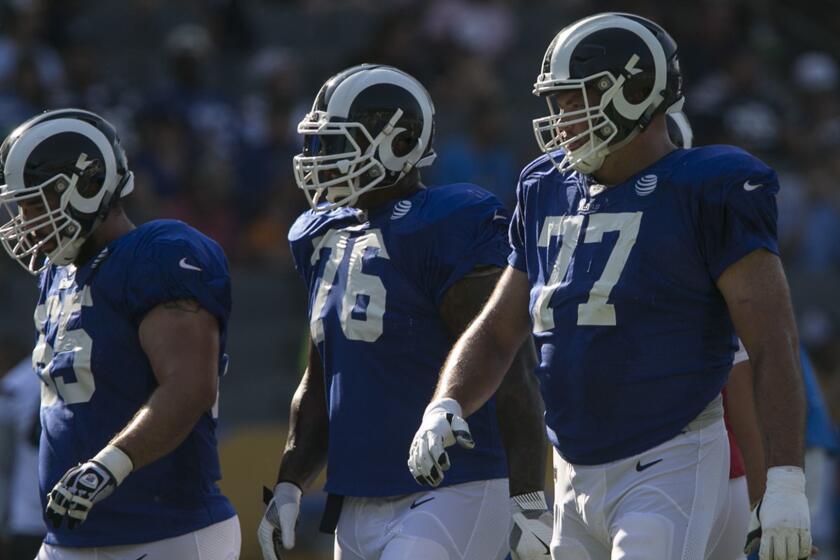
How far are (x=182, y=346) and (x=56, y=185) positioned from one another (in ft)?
2.06

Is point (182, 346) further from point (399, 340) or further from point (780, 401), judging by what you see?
point (780, 401)

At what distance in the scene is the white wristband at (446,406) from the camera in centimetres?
386

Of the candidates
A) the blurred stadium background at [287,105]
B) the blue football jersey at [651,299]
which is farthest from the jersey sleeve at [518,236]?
the blurred stadium background at [287,105]

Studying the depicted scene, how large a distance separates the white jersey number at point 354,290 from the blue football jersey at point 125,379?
27cm

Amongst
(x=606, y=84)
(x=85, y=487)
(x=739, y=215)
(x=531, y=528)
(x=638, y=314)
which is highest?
(x=606, y=84)

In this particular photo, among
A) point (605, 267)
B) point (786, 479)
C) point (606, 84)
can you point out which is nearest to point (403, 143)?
point (606, 84)

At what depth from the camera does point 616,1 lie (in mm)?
12227

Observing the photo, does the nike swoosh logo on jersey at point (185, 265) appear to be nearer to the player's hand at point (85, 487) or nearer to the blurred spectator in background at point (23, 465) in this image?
the player's hand at point (85, 487)

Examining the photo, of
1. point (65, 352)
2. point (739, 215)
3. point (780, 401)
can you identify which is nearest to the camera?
point (780, 401)

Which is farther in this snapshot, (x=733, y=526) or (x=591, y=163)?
(x=733, y=526)

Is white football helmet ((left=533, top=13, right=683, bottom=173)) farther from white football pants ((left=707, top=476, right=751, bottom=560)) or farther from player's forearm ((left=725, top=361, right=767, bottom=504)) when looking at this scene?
player's forearm ((left=725, top=361, right=767, bottom=504))

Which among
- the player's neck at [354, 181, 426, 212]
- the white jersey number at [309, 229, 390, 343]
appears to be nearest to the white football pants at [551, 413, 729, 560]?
the white jersey number at [309, 229, 390, 343]

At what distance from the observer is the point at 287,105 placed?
1038 cm

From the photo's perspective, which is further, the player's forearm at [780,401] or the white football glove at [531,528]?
the white football glove at [531,528]
